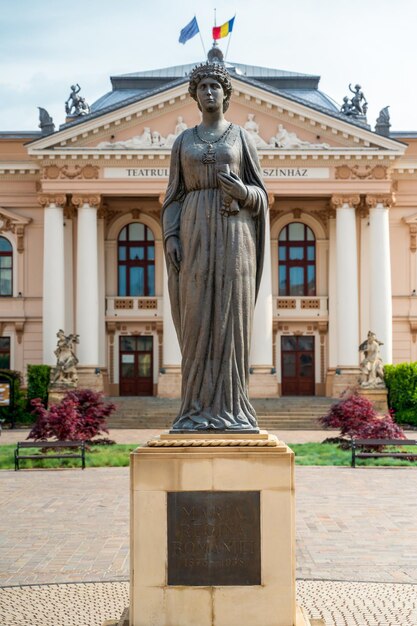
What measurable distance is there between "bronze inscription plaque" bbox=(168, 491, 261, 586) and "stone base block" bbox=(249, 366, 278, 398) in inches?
1343

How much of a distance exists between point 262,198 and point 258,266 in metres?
0.59

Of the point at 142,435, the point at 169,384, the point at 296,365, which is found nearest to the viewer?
the point at 142,435

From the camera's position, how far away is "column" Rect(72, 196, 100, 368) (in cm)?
4238

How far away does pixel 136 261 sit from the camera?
4722 cm

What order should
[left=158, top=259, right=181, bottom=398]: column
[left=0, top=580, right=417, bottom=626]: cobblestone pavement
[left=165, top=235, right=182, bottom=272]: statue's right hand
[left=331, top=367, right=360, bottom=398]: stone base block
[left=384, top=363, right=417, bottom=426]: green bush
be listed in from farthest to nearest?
[left=331, top=367, right=360, bottom=398]: stone base block < [left=158, top=259, right=181, bottom=398]: column < [left=384, top=363, right=417, bottom=426]: green bush < [left=0, top=580, right=417, bottom=626]: cobblestone pavement < [left=165, top=235, right=182, bottom=272]: statue's right hand

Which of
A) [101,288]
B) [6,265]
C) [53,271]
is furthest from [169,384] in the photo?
[6,265]

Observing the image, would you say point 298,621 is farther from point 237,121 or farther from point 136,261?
point 136,261

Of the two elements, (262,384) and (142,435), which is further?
(262,384)

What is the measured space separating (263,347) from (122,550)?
101ft

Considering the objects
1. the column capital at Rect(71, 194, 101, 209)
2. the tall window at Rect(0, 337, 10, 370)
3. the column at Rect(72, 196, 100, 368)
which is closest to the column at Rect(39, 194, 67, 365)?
the column capital at Rect(71, 194, 101, 209)

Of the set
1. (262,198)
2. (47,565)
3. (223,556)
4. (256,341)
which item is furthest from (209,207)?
(256,341)

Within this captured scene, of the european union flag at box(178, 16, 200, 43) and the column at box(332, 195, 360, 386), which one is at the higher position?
the european union flag at box(178, 16, 200, 43)

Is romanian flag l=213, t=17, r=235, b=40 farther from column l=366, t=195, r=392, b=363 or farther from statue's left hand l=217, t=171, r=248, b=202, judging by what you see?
statue's left hand l=217, t=171, r=248, b=202

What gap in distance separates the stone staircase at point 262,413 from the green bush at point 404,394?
2796mm
